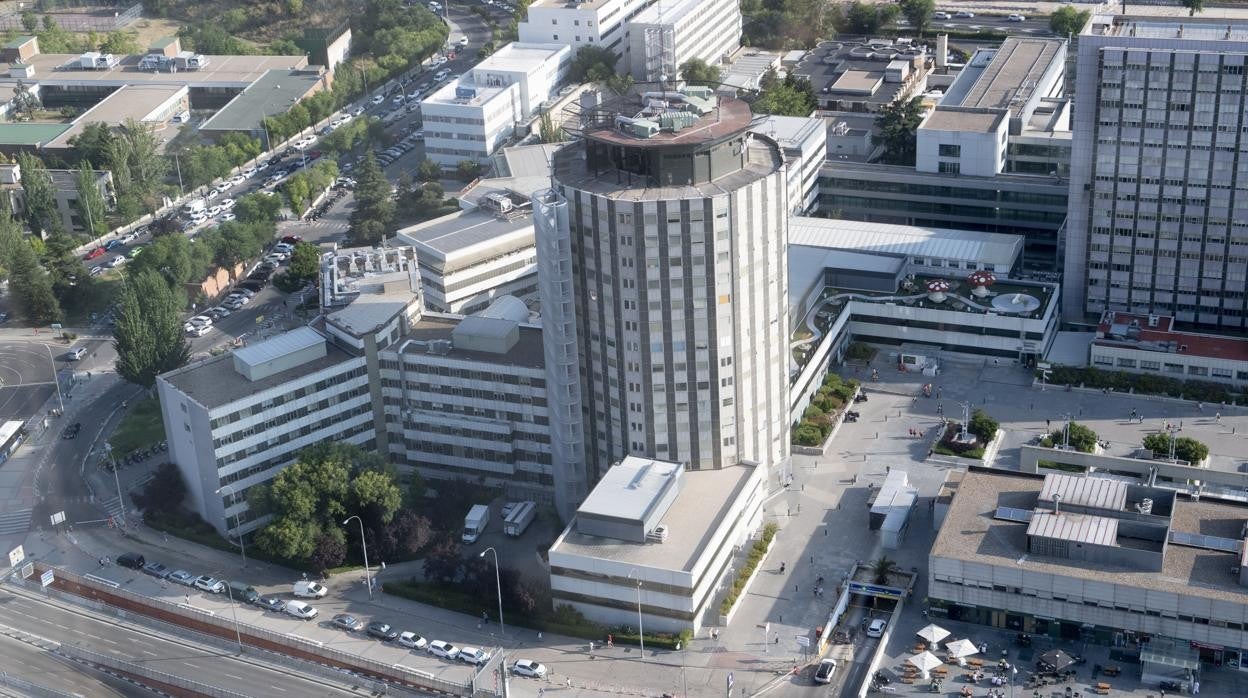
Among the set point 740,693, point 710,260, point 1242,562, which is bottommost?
point 740,693

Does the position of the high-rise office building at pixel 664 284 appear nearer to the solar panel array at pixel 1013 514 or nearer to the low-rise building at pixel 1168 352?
the solar panel array at pixel 1013 514

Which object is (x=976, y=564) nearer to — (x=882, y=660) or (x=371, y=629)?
(x=882, y=660)

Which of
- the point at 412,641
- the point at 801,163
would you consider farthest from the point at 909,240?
the point at 412,641

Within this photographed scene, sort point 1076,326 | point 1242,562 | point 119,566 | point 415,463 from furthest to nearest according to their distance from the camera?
point 1076,326
point 415,463
point 119,566
point 1242,562

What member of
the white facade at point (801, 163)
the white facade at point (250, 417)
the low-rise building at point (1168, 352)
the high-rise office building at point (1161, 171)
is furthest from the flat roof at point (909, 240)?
the white facade at point (250, 417)

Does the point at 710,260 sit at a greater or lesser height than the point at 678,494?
greater

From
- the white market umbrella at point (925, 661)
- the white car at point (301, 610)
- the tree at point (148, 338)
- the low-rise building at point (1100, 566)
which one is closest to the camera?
the low-rise building at point (1100, 566)

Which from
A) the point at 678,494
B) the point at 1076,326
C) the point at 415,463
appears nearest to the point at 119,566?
the point at 415,463
